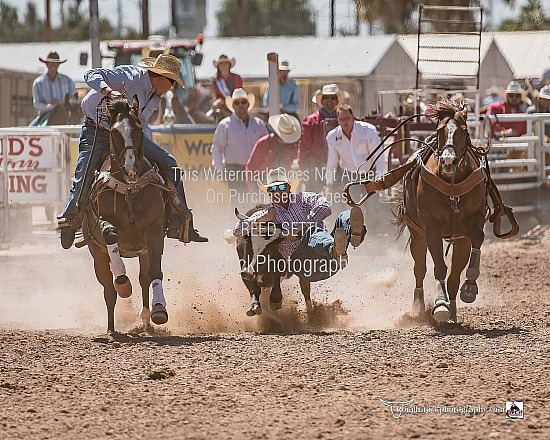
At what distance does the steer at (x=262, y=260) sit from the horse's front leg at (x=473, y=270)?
139 centimetres

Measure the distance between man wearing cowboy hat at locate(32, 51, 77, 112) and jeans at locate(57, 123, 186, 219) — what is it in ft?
29.9

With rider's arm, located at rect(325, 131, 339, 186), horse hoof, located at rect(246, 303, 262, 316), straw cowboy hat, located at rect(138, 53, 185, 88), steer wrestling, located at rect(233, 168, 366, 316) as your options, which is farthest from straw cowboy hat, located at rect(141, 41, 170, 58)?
horse hoof, located at rect(246, 303, 262, 316)

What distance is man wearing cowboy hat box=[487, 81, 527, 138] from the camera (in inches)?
642

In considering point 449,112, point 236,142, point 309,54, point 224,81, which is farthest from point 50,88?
point 309,54

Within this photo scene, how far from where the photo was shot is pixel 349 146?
13.0 m

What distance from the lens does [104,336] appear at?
8.37m

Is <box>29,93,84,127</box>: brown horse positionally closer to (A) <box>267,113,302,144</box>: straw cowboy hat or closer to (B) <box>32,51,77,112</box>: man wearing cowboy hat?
(B) <box>32,51,77,112</box>: man wearing cowboy hat

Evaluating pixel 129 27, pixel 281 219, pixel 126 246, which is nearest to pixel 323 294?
pixel 281 219

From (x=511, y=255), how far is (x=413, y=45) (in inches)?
807

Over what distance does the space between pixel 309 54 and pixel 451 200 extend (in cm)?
2293

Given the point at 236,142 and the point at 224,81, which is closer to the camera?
the point at 236,142

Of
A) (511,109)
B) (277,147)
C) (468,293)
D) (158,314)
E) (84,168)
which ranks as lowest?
(158,314)

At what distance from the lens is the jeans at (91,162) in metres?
8.64

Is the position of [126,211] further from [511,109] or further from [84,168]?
[511,109]
